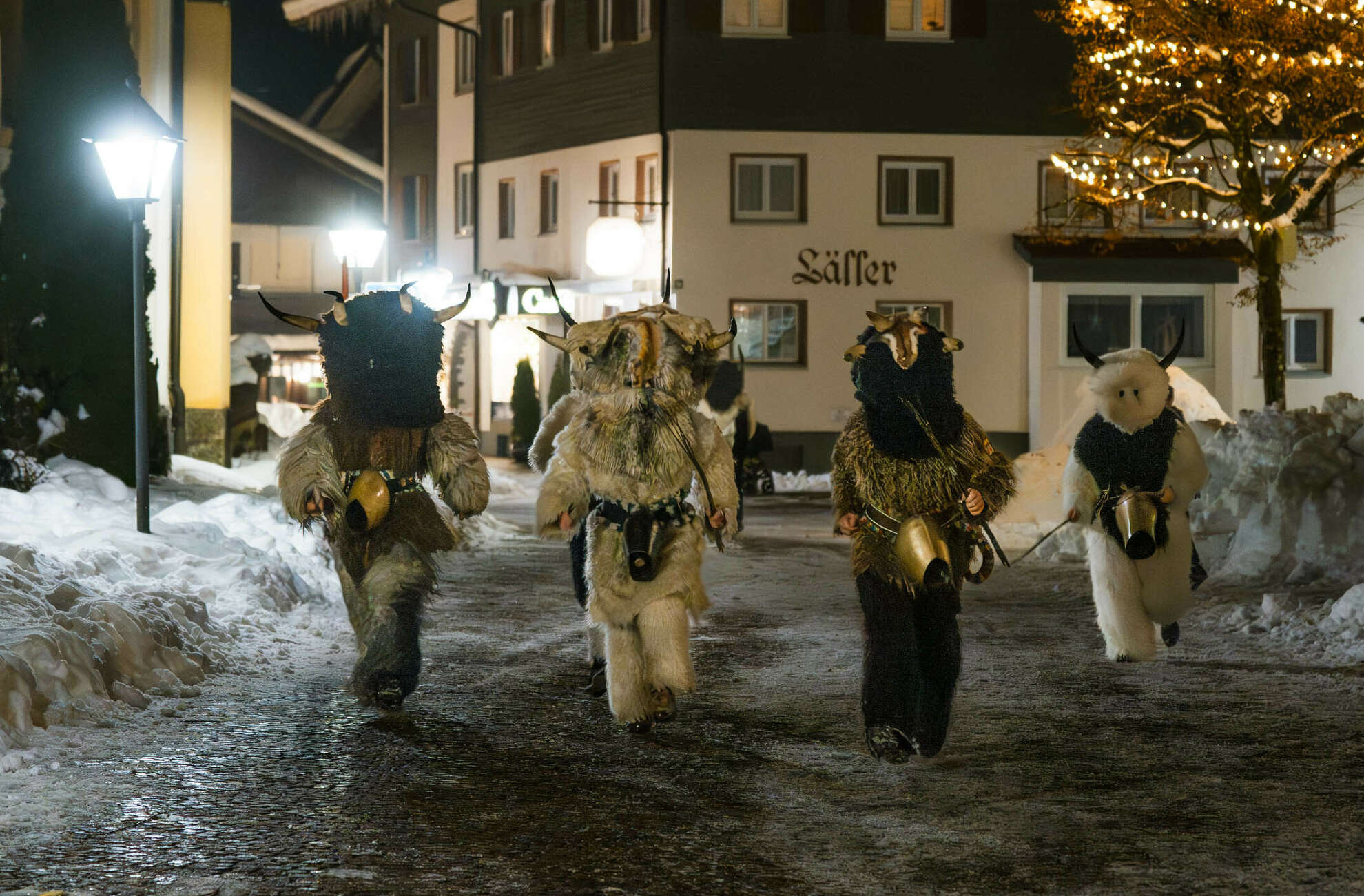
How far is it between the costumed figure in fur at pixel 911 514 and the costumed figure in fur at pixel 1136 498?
2344mm

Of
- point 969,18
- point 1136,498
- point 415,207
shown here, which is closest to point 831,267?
point 969,18

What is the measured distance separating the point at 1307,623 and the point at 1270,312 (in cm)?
1367

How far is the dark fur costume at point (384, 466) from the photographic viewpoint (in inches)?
326

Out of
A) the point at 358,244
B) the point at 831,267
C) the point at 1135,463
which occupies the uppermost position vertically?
the point at 831,267

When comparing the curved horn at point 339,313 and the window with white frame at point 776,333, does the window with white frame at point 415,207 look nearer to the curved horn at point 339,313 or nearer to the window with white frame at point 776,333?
the window with white frame at point 776,333

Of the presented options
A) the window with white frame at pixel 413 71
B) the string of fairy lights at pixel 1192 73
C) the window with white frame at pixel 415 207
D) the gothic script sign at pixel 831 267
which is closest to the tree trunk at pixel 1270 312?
the string of fairy lights at pixel 1192 73

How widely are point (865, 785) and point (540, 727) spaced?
1769 millimetres

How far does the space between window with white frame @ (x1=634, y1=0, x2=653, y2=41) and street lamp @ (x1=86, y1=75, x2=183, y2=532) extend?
17974mm

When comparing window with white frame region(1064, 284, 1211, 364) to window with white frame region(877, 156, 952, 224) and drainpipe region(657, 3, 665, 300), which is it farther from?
drainpipe region(657, 3, 665, 300)

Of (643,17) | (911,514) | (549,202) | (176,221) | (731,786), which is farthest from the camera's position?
(549,202)

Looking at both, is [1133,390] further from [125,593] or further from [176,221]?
[176,221]

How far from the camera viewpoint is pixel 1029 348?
30703mm

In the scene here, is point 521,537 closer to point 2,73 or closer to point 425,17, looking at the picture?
point 2,73

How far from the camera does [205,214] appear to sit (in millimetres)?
24078
